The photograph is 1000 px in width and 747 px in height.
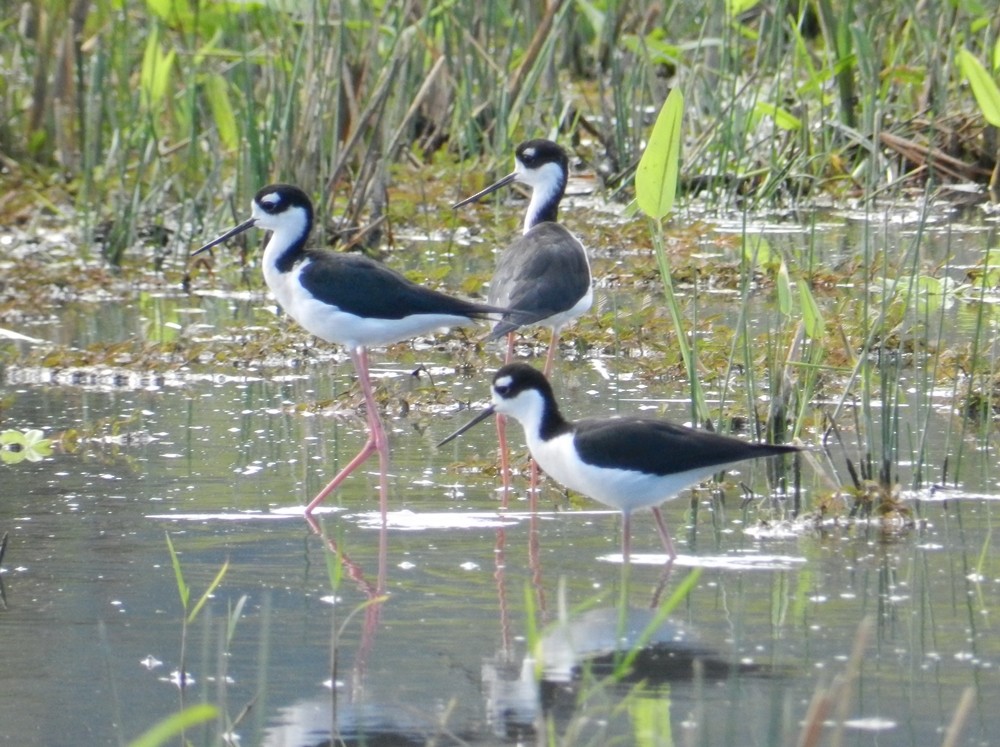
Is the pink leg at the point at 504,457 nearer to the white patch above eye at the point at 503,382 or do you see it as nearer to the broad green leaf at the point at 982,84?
the white patch above eye at the point at 503,382

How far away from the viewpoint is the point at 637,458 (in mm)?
4691

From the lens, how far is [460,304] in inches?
234

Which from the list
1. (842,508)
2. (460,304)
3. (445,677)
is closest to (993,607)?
(842,508)

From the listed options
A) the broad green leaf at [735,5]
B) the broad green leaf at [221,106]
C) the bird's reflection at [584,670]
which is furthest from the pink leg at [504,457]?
the broad green leaf at [221,106]

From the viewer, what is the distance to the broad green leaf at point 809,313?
5.34 meters

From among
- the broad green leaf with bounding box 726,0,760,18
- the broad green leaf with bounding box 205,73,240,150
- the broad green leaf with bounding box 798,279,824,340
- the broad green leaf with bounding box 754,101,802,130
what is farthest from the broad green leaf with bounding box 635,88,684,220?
the broad green leaf with bounding box 205,73,240,150

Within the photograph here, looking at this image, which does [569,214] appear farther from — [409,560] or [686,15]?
[409,560]

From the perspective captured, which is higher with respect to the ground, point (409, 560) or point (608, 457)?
point (608, 457)

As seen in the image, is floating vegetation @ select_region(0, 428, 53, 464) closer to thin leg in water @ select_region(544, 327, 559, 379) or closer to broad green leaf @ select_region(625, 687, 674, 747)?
thin leg in water @ select_region(544, 327, 559, 379)

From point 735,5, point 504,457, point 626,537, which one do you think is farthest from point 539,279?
point 735,5

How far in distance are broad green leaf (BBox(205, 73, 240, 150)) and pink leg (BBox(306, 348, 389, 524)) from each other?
4.72 m

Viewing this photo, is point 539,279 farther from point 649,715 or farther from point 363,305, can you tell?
point 649,715

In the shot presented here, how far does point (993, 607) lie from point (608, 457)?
1.04 metres

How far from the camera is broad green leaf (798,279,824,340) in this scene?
5.34m
